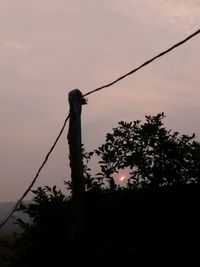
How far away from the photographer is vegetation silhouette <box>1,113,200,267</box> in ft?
19.2

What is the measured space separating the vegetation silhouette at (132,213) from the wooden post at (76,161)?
187 mm

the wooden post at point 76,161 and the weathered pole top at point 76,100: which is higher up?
the weathered pole top at point 76,100

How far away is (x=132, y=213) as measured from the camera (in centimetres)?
644

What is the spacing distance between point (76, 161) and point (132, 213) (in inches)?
44.5

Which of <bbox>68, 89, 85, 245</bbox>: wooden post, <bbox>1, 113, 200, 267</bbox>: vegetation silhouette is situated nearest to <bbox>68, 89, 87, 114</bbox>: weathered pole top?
<bbox>68, 89, 85, 245</bbox>: wooden post

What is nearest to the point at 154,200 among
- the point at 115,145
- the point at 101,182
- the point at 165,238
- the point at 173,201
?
the point at 173,201

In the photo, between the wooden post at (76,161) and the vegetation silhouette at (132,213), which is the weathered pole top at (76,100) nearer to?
the wooden post at (76,161)

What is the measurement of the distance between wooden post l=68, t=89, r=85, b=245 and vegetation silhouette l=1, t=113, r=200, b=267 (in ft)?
0.61

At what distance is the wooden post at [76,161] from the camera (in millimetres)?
6000

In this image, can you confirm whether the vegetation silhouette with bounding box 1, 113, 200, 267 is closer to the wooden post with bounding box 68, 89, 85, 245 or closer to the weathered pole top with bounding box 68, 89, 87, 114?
the wooden post with bounding box 68, 89, 85, 245

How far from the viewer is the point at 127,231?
620 centimetres

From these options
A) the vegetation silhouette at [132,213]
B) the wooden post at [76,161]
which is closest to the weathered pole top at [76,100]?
the wooden post at [76,161]

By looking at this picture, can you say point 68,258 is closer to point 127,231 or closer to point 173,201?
point 127,231

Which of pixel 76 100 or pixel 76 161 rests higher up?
pixel 76 100
